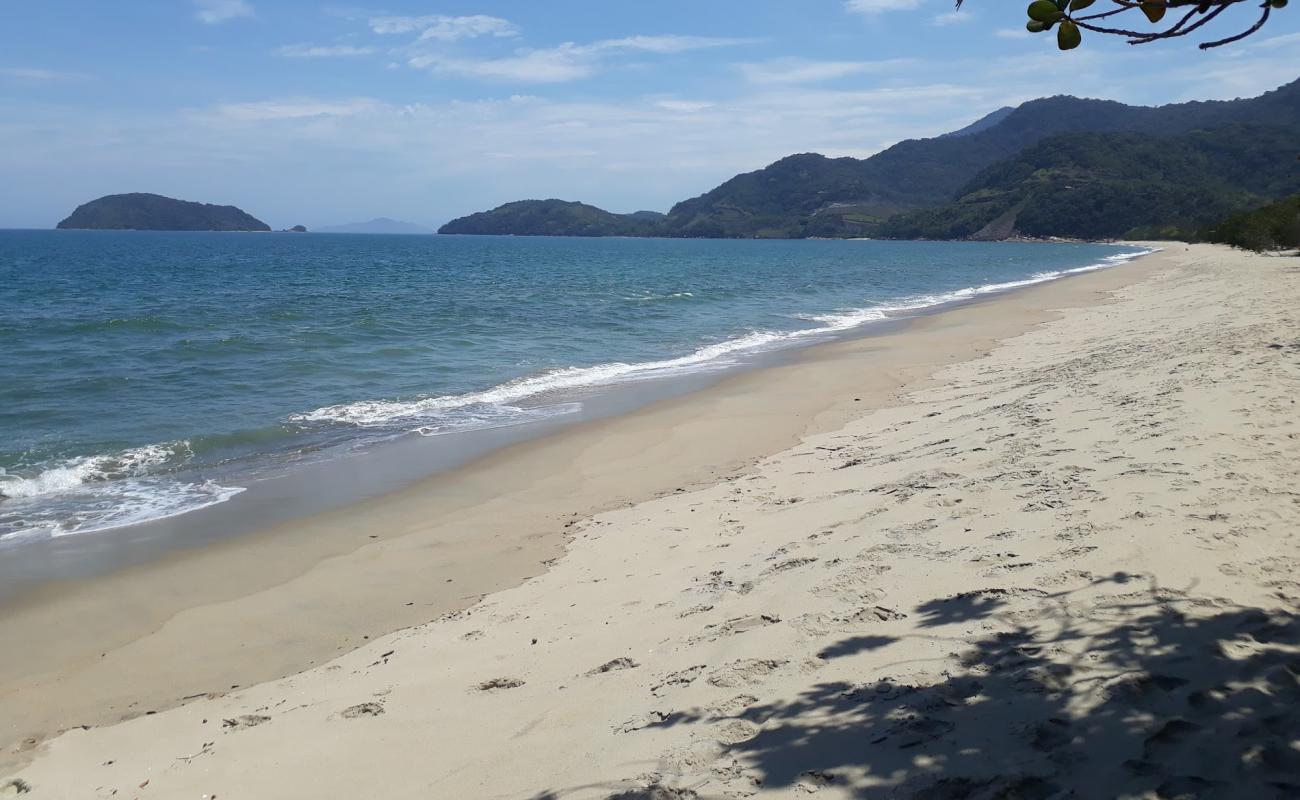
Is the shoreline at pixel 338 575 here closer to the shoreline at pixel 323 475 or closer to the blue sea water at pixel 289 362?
the shoreline at pixel 323 475

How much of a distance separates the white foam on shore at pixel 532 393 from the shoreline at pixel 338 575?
1743 millimetres

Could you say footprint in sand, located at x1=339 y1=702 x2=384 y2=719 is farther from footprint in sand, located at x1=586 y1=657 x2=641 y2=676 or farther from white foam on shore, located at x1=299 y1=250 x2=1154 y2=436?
white foam on shore, located at x1=299 y1=250 x2=1154 y2=436

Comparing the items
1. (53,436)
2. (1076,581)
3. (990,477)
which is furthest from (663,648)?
(53,436)

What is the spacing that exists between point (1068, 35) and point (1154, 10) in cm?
28

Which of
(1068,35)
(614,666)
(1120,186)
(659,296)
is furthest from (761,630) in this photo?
(1120,186)

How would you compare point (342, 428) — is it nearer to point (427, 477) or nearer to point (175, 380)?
point (427, 477)

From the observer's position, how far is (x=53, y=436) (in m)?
11.1

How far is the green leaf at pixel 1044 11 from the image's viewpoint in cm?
261

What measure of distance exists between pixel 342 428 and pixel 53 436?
139 inches

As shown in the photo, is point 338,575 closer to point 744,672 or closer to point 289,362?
point 744,672

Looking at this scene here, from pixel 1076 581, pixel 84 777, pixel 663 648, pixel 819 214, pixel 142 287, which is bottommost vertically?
pixel 84 777

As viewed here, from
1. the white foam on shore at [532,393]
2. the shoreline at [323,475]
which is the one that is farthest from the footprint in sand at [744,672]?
the white foam on shore at [532,393]

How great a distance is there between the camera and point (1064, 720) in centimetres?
293

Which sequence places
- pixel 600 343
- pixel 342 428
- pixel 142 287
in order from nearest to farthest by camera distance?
pixel 342 428
pixel 600 343
pixel 142 287
